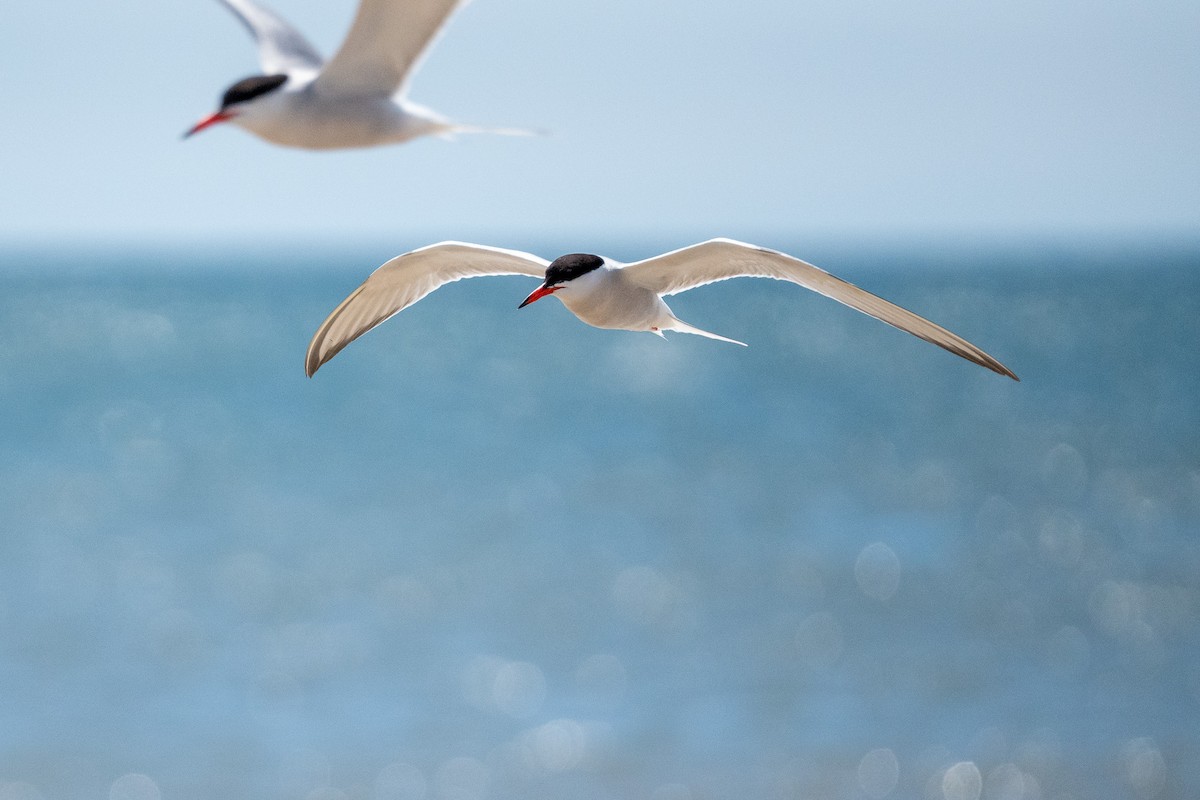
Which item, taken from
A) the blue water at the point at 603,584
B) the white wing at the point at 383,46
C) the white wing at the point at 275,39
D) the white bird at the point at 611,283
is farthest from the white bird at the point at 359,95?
the blue water at the point at 603,584

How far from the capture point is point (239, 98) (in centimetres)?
347

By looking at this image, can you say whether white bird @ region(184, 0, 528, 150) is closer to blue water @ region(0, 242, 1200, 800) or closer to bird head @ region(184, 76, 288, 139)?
bird head @ region(184, 76, 288, 139)

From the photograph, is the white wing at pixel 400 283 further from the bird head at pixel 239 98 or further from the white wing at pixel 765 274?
the bird head at pixel 239 98

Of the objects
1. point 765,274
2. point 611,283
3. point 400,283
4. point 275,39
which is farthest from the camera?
point 275,39

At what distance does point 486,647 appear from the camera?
13.7 metres

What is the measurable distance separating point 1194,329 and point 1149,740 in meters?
37.4

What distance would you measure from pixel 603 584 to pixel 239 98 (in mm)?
12608

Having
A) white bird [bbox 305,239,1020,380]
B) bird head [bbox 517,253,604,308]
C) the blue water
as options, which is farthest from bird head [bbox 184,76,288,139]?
the blue water

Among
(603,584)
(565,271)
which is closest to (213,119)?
(565,271)

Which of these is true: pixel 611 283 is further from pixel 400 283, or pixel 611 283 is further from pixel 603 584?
pixel 603 584

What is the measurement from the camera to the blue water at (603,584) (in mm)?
11117

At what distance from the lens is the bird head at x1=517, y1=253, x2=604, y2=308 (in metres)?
3.44

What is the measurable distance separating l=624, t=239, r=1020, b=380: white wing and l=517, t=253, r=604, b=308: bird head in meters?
0.15

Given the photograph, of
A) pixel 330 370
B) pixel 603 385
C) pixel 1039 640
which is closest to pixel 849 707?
pixel 1039 640
